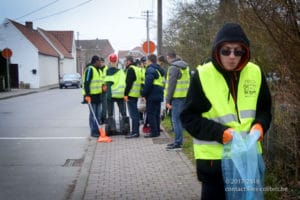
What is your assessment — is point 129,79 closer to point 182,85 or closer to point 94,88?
point 94,88

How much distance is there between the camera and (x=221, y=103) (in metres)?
3.08

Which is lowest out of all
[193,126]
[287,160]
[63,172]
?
[63,172]

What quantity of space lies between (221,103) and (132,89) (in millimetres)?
7322

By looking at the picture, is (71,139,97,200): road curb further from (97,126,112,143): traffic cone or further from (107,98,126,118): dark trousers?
(107,98,126,118): dark trousers

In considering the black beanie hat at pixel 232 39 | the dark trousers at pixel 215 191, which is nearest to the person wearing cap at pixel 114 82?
the black beanie hat at pixel 232 39

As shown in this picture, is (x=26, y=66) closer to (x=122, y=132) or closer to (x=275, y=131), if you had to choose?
(x=122, y=132)

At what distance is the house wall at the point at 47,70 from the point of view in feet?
151

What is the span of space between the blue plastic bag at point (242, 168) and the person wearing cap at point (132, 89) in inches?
288

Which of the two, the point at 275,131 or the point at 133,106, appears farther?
the point at 133,106

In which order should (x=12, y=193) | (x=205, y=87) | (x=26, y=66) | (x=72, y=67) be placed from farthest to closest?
Answer: (x=72, y=67), (x=26, y=66), (x=12, y=193), (x=205, y=87)

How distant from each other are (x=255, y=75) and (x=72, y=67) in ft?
222

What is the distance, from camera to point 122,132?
1104cm

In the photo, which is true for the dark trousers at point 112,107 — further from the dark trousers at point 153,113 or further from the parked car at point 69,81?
the parked car at point 69,81

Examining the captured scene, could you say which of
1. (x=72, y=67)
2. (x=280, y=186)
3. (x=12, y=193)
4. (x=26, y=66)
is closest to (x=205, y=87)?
(x=280, y=186)
